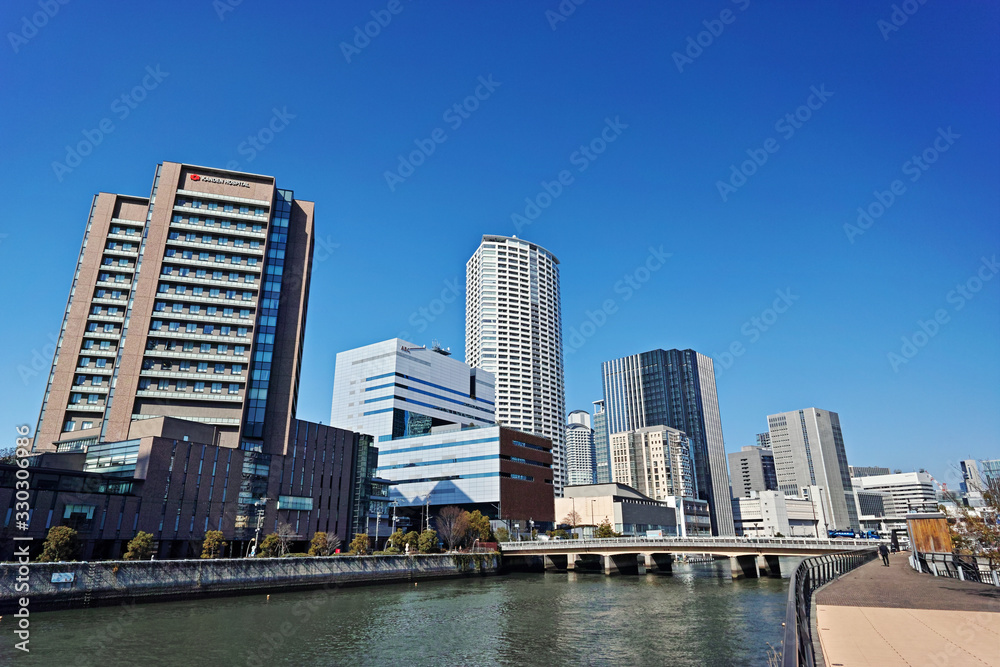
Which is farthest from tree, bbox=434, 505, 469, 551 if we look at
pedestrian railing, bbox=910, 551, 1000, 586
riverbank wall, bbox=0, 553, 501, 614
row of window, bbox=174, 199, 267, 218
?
pedestrian railing, bbox=910, 551, 1000, 586

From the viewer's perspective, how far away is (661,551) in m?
87.5

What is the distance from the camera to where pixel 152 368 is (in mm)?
84000

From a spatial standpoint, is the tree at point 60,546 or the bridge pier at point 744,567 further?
the bridge pier at point 744,567

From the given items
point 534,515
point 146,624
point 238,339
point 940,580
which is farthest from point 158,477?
point 534,515

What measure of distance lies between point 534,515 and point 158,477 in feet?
298

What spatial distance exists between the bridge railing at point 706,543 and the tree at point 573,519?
5306 cm

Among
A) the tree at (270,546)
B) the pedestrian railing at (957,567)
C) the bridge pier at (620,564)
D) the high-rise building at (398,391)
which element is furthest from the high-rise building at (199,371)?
the pedestrian railing at (957,567)

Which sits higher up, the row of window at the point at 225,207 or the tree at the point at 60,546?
the row of window at the point at 225,207

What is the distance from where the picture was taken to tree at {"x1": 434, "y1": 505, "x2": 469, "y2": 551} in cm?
10969

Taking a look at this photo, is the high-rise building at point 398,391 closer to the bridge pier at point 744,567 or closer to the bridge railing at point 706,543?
the bridge railing at point 706,543

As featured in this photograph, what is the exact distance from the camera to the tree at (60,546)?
51000 mm

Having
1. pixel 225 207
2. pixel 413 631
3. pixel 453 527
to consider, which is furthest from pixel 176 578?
pixel 453 527

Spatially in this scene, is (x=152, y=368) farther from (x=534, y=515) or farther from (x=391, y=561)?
(x=534, y=515)

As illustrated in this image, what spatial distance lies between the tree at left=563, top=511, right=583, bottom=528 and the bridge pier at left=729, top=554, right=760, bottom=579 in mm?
67945
